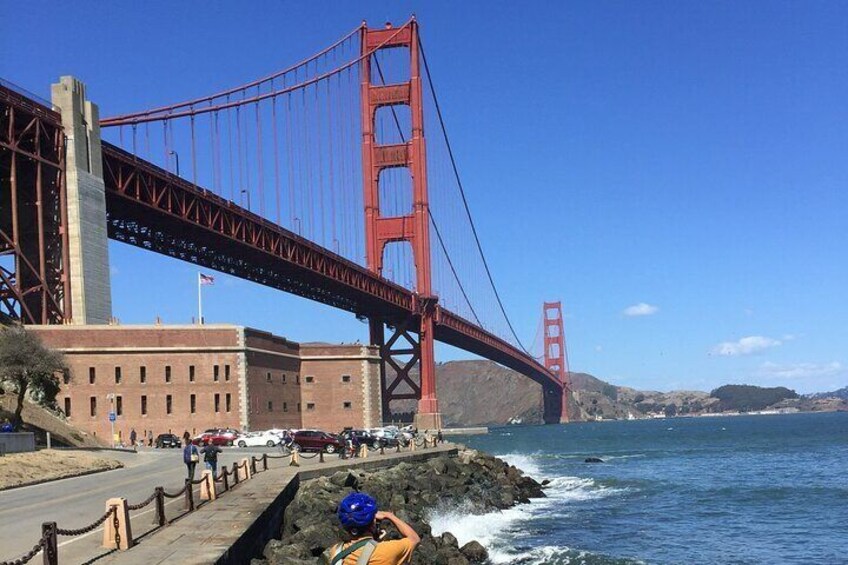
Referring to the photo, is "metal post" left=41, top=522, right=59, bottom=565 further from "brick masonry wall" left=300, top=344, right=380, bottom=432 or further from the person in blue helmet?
"brick masonry wall" left=300, top=344, right=380, bottom=432

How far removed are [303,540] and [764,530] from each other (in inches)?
796

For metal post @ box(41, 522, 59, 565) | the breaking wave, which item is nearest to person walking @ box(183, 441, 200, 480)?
the breaking wave

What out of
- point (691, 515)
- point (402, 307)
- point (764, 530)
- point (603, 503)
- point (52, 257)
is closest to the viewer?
point (764, 530)

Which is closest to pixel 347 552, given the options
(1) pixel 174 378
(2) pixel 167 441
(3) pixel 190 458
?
(3) pixel 190 458

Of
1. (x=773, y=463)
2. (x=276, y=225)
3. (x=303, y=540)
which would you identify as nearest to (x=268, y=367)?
(x=276, y=225)

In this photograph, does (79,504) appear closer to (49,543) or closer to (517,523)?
(49,543)

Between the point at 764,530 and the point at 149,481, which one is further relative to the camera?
the point at 764,530

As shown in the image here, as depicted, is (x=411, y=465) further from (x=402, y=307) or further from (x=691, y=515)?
(x=402, y=307)

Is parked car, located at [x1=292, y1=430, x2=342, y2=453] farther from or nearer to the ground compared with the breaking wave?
farther from the ground

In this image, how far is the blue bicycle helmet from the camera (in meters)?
6.17

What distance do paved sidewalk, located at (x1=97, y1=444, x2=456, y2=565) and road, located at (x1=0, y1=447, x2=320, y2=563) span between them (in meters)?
0.64

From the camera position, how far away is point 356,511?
20.3ft

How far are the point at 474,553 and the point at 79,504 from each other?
34.3ft

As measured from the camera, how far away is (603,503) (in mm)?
42750
